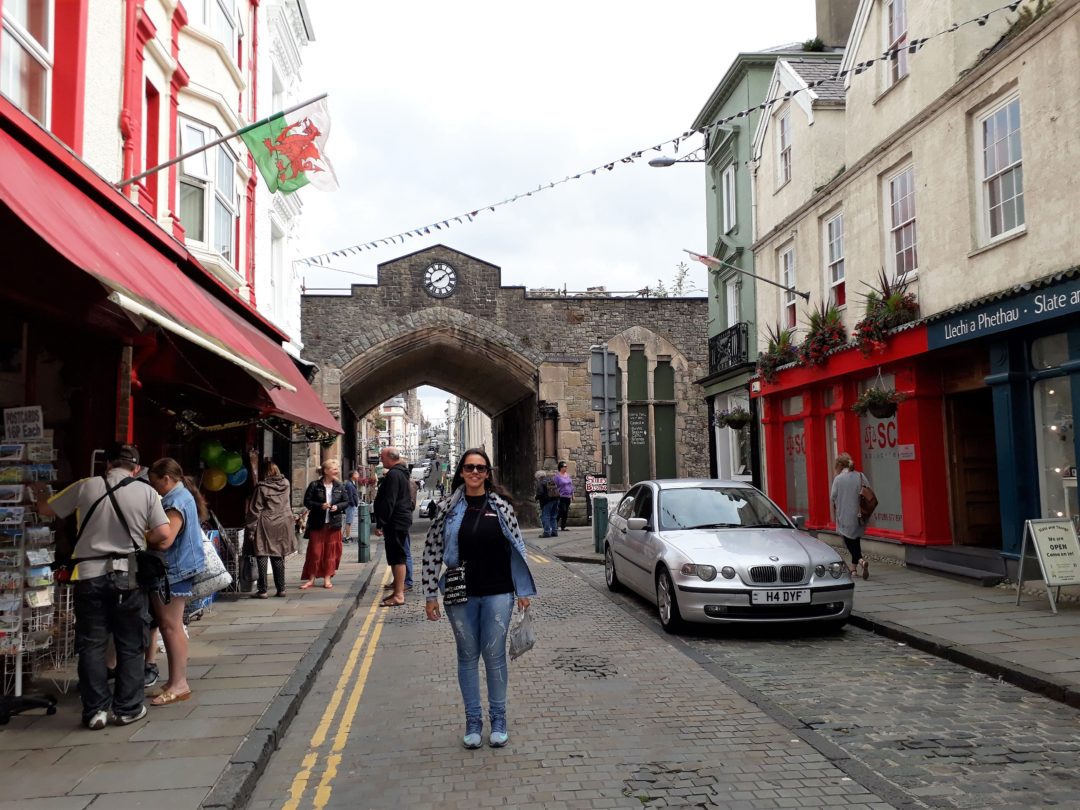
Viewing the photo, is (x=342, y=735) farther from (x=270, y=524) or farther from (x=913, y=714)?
(x=270, y=524)

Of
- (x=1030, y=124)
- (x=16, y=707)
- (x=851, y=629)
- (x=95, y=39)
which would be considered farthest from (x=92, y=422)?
(x=1030, y=124)

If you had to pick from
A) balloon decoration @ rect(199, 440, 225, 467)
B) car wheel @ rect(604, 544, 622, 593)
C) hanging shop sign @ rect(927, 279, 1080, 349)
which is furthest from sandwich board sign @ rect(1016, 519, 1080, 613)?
balloon decoration @ rect(199, 440, 225, 467)

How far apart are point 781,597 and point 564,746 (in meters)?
3.51

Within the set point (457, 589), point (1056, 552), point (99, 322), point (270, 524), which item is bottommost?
point (1056, 552)

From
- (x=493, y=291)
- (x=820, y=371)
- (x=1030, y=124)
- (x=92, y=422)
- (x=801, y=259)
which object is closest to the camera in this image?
(x=92, y=422)

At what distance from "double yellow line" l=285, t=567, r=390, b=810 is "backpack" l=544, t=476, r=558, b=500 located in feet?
41.3

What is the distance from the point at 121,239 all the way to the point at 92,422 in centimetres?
212

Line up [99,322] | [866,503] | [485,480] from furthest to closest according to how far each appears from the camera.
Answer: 1. [866,503]
2. [99,322]
3. [485,480]

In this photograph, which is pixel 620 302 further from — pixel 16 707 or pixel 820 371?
pixel 16 707

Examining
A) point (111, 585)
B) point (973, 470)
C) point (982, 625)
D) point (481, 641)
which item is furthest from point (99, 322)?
point (973, 470)

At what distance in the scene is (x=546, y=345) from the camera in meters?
25.8

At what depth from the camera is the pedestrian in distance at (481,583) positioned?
4949 millimetres

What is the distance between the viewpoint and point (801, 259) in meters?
16.2

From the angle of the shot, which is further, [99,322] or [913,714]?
[99,322]
